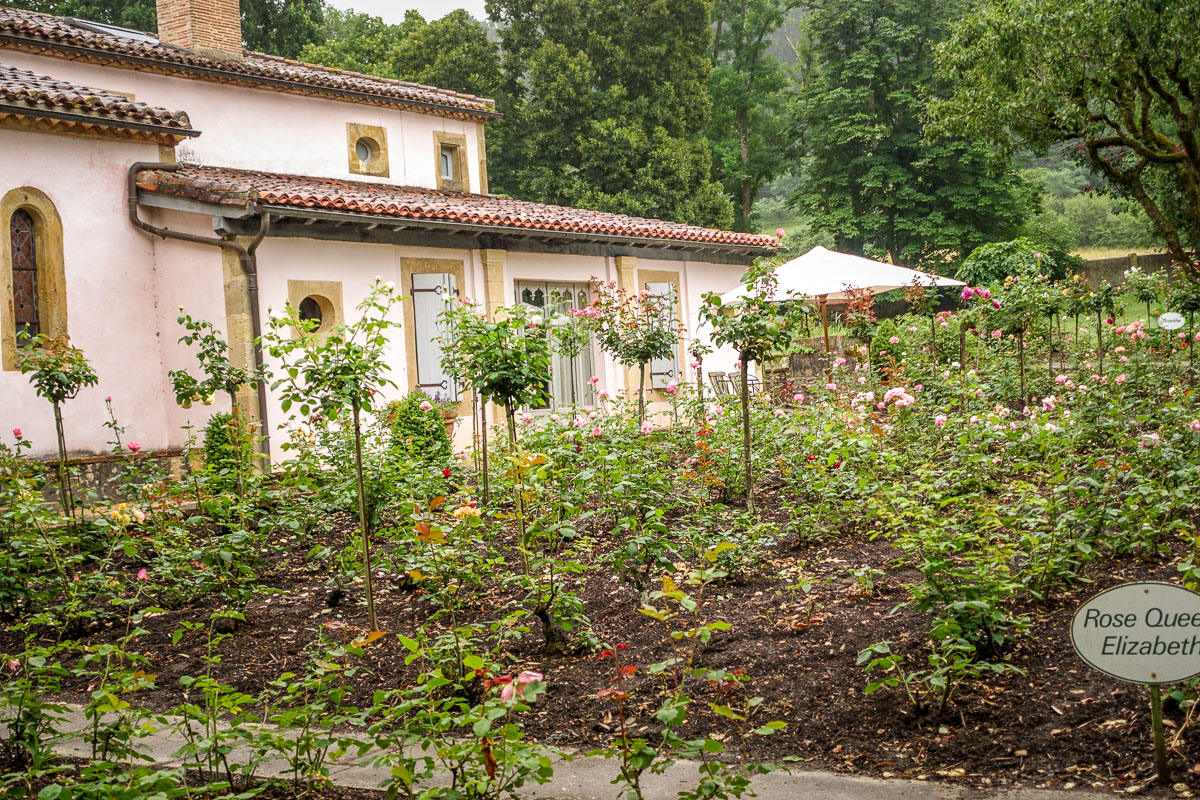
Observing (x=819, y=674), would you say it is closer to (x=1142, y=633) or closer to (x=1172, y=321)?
(x=1142, y=633)

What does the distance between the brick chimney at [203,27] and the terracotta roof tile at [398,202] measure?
5.94 ft

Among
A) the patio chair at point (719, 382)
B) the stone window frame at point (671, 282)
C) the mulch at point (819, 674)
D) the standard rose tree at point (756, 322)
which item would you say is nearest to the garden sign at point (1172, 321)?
the standard rose tree at point (756, 322)

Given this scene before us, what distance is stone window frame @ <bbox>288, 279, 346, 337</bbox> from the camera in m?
10.9

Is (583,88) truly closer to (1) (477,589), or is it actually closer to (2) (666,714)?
(1) (477,589)

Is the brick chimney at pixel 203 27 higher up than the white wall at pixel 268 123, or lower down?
higher up

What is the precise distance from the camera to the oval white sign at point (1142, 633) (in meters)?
2.67

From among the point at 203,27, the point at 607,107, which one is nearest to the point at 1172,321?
the point at 203,27

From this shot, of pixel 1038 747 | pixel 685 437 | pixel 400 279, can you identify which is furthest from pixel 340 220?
pixel 1038 747

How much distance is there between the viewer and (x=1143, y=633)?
270 cm

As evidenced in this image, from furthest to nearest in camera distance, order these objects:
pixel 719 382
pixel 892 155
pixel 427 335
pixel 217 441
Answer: pixel 892 155
pixel 719 382
pixel 427 335
pixel 217 441

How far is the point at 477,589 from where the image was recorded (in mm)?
5188

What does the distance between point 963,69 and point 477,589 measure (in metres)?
10.9

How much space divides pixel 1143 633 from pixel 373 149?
13724 millimetres

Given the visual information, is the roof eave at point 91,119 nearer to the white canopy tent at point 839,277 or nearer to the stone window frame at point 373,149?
the stone window frame at point 373,149
